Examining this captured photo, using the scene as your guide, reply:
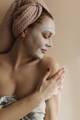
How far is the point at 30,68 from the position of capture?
4.05ft

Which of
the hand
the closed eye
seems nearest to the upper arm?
the hand

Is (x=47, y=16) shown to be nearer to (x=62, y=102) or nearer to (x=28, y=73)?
(x=28, y=73)

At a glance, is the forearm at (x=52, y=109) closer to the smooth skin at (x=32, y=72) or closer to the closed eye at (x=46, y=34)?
the smooth skin at (x=32, y=72)

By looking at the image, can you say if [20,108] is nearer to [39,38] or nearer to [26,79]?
[26,79]

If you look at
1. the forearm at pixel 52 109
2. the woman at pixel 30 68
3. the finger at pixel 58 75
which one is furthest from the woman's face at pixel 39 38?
the forearm at pixel 52 109

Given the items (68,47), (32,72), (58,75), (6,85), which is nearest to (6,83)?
(6,85)

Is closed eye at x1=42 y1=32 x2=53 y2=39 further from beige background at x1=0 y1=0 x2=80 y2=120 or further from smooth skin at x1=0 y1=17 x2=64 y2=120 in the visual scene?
beige background at x1=0 y1=0 x2=80 y2=120

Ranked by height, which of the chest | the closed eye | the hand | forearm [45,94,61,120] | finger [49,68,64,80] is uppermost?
the closed eye

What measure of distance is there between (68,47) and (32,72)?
0.94 ft

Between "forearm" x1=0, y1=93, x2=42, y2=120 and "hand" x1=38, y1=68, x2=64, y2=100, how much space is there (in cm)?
3

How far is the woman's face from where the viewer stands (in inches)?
46.0

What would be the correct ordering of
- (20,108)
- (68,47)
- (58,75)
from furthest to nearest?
(68,47) < (58,75) < (20,108)

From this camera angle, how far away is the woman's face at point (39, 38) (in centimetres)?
117

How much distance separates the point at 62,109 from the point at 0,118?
0.42 m
